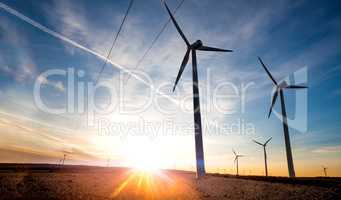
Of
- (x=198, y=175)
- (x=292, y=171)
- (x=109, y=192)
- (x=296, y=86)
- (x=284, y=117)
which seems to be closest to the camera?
(x=109, y=192)

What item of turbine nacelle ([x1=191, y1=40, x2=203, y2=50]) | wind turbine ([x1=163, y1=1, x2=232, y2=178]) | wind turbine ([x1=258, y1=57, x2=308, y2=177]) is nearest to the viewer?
wind turbine ([x1=163, y1=1, x2=232, y2=178])

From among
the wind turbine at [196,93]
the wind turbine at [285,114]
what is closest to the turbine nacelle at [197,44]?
the wind turbine at [196,93]

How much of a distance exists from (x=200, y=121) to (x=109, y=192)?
16273mm

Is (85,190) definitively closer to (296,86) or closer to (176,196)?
(176,196)

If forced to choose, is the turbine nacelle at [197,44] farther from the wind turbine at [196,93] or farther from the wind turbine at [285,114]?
the wind turbine at [285,114]

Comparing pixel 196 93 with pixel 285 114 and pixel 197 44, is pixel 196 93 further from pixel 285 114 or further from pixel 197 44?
pixel 285 114

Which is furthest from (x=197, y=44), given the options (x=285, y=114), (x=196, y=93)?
(x=285, y=114)

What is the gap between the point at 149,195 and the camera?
16.6 m

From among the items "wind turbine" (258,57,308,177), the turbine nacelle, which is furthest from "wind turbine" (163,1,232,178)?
"wind turbine" (258,57,308,177)

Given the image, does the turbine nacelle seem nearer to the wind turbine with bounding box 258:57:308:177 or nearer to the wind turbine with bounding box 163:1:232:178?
the wind turbine with bounding box 163:1:232:178

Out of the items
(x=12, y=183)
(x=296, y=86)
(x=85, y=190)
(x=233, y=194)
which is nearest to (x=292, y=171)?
(x=296, y=86)

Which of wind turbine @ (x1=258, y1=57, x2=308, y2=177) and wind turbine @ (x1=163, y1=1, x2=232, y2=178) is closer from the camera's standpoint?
wind turbine @ (x1=163, y1=1, x2=232, y2=178)

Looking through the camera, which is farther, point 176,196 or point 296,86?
point 296,86

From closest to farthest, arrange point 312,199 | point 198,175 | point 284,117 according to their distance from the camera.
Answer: point 312,199 → point 198,175 → point 284,117
